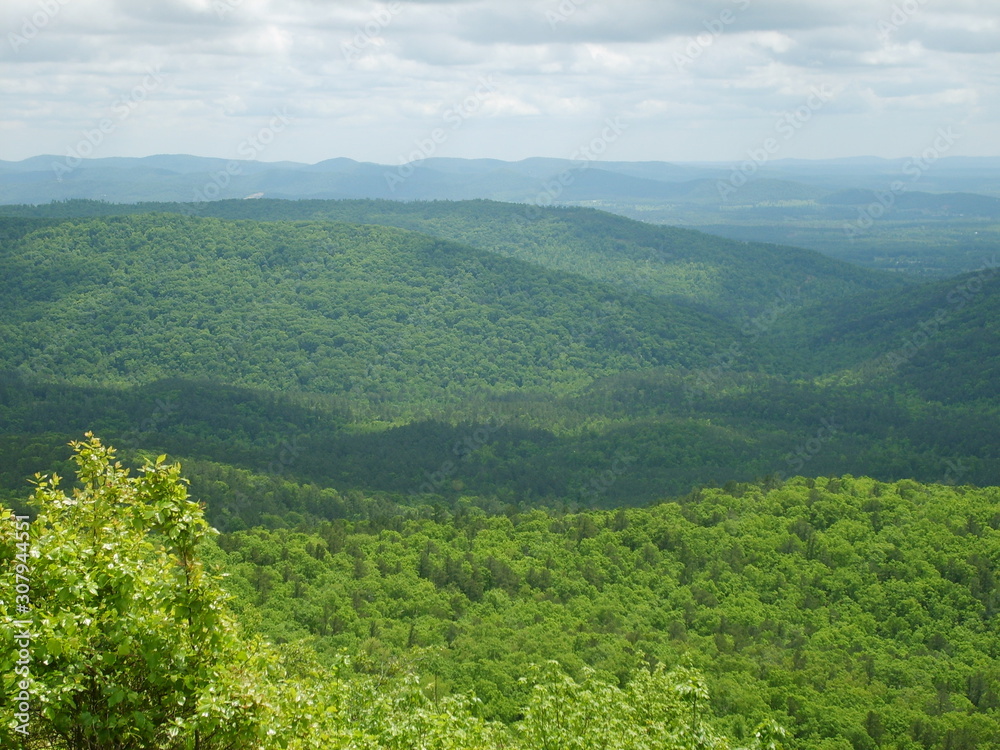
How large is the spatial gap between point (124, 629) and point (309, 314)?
6299 inches

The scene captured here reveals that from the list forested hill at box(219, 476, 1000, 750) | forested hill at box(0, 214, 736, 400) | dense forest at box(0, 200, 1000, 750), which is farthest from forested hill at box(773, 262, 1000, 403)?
forested hill at box(219, 476, 1000, 750)

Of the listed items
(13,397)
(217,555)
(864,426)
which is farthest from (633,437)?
(13,397)

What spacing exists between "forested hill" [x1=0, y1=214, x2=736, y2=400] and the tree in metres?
134

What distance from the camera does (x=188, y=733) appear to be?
11.4m

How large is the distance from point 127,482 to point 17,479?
65.6 m

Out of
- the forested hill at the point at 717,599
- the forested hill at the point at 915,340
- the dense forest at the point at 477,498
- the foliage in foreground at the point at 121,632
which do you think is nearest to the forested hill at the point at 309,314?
the dense forest at the point at 477,498

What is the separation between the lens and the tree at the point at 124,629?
10922 millimetres

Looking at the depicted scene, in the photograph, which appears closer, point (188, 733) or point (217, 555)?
point (188, 733)

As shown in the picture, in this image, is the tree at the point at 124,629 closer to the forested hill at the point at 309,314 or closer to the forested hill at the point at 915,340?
the forested hill at the point at 915,340

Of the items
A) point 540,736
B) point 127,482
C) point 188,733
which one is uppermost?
point 127,482

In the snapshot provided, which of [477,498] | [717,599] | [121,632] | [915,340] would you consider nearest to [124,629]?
[121,632]

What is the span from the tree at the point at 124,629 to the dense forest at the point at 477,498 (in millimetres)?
52

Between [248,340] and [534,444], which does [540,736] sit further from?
[248,340]

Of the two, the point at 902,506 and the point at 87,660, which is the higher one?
the point at 87,660
